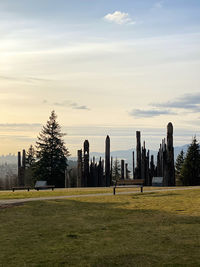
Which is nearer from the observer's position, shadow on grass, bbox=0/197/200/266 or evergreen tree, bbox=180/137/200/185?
shadow on grass, bbox=0/197/200/266

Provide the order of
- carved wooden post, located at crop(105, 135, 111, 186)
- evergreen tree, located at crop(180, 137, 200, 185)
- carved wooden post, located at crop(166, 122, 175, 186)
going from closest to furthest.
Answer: carved wooden post, located at crop(166, 122, 175, 186) → carved wooden post, located at crop(105, 135, 111, 186) → evergreen tree, located at crop(180, 137, 200, 185)

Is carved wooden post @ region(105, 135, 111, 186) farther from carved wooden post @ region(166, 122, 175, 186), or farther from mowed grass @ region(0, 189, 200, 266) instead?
mowed grass @ region(0, 189, 200, 266)

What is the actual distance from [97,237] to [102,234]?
393 millimetres

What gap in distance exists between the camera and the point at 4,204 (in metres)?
18.8

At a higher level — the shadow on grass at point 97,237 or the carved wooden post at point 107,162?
the carved wooden post at point 107,162

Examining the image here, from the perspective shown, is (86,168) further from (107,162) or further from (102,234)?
(102,234)

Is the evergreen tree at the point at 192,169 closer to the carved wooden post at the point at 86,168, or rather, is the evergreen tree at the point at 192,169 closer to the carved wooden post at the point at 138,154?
the carved wooden post at the point at 138,154

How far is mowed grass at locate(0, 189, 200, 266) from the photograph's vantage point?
8.88 m

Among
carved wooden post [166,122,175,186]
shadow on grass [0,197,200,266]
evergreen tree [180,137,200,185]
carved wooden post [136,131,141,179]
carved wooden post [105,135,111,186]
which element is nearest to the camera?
shadow on grass [0,197,200,266]

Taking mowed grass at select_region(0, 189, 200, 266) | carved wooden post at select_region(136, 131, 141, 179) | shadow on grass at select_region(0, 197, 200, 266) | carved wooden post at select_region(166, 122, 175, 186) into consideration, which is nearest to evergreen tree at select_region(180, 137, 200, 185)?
carved wooden post at select_region(136, 131, 141, 179)

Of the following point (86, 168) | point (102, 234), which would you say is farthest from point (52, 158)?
point (102, 234)

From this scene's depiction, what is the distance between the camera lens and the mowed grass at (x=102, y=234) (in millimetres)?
8883

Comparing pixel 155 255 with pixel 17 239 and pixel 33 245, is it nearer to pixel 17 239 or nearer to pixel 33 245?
pixel 33 245

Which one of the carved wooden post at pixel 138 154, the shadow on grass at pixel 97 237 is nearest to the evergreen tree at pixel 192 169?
the carved wooden post at pixel 138 154
